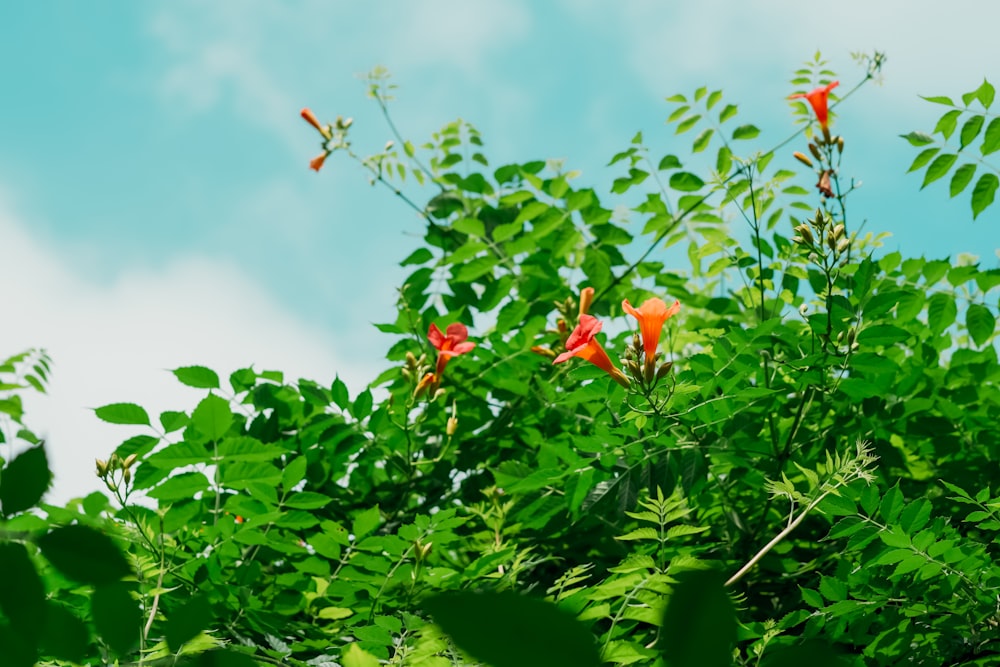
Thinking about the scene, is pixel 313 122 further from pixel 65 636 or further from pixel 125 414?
pixel 65 636

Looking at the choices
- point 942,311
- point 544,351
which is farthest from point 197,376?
point 942,311

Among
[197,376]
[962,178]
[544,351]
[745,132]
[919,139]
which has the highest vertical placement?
[745,132]

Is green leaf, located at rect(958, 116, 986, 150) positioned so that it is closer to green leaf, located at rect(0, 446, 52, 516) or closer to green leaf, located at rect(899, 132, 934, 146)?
green leaf, located at rect(899, 132, 934, 146)

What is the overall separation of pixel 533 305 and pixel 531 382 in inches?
16.2

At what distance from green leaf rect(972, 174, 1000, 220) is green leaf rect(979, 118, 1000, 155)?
90mm

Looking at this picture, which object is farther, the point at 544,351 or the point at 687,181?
the point at 687,181

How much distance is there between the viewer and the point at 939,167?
3.09 meters

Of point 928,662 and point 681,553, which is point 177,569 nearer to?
point 681,553

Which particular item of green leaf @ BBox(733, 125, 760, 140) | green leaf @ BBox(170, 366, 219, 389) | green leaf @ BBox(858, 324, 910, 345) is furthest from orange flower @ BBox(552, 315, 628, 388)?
green leaf @ BBox(733, 125, 760, 140)

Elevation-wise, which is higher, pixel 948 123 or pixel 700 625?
pixel 948 123

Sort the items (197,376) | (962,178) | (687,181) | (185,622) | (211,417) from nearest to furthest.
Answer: (185,622)
(211,417)
(962,178)
(197,376)
(687,181)

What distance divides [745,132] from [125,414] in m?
2.88

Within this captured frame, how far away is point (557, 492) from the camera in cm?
284

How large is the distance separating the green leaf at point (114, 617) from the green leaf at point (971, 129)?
3.06 meters
